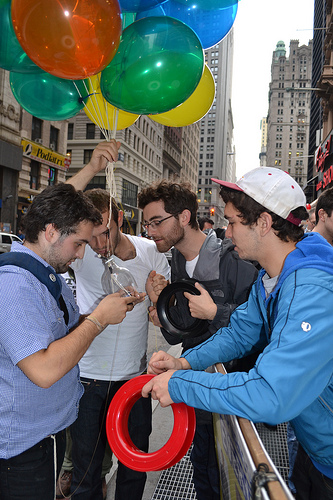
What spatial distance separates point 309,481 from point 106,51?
2721 mm

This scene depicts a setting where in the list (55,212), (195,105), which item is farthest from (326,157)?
(55,212)

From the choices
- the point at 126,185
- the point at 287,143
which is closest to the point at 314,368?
the point at 126,185

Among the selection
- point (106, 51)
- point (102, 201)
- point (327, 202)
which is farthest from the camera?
point (327, 202)

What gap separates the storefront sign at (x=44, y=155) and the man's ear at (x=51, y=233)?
2542 cm

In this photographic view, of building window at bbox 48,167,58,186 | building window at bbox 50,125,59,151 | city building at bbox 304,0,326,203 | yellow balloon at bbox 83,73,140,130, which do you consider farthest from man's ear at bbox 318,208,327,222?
city building at bbox 304,0,326,203

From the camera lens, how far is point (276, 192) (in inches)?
69.7

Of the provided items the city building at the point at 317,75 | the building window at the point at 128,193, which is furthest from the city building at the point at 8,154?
the city building at the point at 317,75

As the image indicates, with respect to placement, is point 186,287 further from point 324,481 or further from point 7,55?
point 7,55

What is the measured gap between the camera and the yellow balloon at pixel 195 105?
3225mm

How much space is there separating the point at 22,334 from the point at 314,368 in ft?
4.05

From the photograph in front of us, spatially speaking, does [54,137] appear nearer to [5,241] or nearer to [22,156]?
[22,156]

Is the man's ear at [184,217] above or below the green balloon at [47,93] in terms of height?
below

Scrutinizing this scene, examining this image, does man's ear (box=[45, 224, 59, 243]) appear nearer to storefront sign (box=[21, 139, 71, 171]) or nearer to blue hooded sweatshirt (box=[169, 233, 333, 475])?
blue hooded sweatshirt (box=[169, 233, 333, 475])

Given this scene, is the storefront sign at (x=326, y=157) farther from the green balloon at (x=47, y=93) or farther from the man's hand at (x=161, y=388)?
the man's hand at (x=161, y=388)
